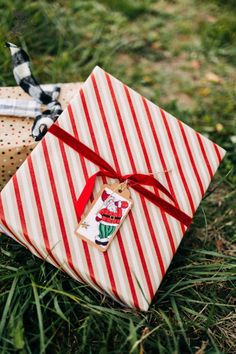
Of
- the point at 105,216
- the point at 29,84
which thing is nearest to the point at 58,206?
the point at 105,216

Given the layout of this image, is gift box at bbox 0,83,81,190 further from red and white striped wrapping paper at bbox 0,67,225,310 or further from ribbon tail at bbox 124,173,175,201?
ribbon tail at bbox 124,173,175,201

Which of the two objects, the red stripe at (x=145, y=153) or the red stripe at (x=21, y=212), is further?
the red stripe at (x=145, y=153)

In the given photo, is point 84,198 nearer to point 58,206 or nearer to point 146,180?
point 58,206

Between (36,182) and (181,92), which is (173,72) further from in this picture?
(36,182)

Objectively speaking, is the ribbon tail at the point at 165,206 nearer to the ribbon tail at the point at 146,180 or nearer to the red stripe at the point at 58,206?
the ribbon tail at the point at 146,180

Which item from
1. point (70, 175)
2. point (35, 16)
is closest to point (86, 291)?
point (70, 175)

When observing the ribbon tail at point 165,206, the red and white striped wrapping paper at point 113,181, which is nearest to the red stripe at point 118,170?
the red and white striped wrapping paper at point 113,181
